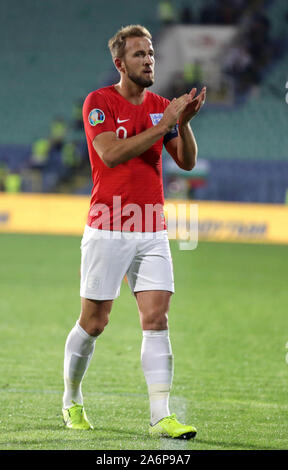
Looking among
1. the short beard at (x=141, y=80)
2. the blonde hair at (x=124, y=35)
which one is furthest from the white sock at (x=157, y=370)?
the blonde hair at (x=124, y=35)

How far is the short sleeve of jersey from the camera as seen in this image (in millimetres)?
4500

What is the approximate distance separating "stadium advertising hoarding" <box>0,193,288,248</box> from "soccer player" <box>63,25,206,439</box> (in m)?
14.4

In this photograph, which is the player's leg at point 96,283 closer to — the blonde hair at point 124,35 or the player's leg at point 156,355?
the player's leg at point 156,355

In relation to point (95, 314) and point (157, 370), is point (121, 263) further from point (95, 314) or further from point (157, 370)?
point (157, 370)

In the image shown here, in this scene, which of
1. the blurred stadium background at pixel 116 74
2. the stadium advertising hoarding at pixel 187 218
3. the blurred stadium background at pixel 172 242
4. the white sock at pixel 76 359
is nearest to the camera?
the white sock at pixel 76 359

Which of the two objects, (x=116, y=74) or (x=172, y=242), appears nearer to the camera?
(x=172, y=242)

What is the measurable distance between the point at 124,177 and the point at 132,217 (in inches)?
8.6

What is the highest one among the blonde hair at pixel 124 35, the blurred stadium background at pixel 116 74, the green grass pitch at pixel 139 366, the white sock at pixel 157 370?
the blurred stadium background at pixel 116 74

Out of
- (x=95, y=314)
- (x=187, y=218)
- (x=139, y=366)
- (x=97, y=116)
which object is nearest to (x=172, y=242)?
(x=187, y=218)

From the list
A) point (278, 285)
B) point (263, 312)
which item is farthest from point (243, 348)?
point (278, 285)

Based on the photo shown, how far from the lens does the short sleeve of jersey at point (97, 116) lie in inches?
177

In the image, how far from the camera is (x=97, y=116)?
451 cm

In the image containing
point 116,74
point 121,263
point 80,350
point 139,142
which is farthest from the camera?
point 116,74

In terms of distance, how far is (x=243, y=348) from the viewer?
25.6ft
